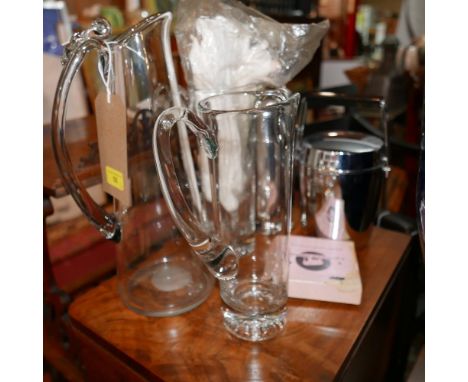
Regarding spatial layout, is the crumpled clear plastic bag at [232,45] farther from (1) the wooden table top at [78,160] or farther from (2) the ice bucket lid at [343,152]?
(1) the wooden table top at [78,160]

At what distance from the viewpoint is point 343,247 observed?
0.56 meters

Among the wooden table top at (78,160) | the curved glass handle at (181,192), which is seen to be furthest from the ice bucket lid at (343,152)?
the wooden table top at (78,160)

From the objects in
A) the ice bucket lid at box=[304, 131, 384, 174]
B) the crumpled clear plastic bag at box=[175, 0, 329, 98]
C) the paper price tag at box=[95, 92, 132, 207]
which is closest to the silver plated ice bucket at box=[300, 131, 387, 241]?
the ice bucket lid at box=[304, 131, 384, 174]

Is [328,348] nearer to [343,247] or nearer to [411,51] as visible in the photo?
[343,247]

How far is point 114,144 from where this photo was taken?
46 cm

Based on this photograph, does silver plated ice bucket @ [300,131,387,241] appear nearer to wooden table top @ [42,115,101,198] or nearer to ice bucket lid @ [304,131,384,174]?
ice bucket lid @ [304,131,384,174]

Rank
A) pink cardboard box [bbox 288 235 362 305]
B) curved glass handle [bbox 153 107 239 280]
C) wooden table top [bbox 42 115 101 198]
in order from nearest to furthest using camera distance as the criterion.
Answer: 1. curved glass handle [bbox 153 107 239 280]
2. pink cardboard box [bbox 288 235 362 305]
3. wooden table top [bbox 42 115 101 198]

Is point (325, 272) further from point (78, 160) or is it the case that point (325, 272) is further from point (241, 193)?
point (78, 160)

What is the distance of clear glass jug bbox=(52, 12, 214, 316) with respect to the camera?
17.8 inches

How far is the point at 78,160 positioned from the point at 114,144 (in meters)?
0.27

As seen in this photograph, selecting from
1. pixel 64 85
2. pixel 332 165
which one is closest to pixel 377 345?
pixel 332 165

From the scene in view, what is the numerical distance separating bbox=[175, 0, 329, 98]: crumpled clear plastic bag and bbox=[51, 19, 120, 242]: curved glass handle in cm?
10

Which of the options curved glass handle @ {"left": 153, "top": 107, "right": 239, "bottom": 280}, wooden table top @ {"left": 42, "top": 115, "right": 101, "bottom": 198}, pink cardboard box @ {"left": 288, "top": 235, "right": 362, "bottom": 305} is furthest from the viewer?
wooden table top @ {"left": 42, "top": 115, "right": 101, "bottom": 198}
